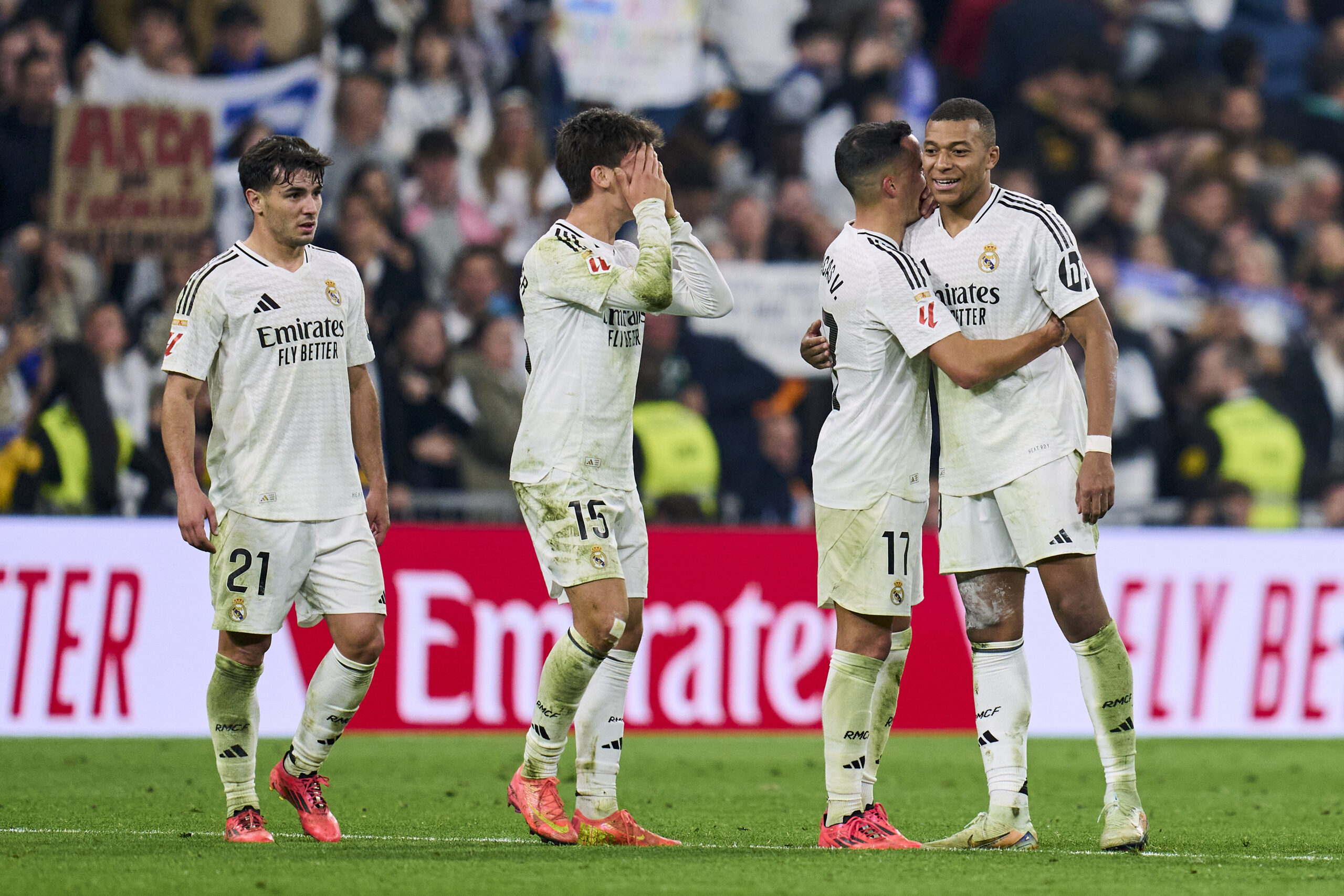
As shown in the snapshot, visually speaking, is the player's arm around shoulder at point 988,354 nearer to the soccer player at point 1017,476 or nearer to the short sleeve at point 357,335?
the soccer player at point 1017,476

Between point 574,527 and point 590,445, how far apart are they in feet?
0.96

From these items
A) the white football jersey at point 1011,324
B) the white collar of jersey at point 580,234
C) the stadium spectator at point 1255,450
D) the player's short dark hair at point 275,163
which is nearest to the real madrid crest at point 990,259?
the white football jersey at point 1011,324

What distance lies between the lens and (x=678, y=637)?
1076 cm

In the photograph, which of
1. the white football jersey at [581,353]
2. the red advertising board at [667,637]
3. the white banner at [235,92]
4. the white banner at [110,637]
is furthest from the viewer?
the white banner at [235,92]

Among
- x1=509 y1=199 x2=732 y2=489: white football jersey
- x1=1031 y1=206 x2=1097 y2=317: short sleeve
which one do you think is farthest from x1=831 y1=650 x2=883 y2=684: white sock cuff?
x1=1031 y1=206 x2=1097 y2=317: short sleeve

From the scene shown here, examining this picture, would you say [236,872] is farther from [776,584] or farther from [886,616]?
[776,584]

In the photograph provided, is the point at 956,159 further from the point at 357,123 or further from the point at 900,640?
the point at 357,123

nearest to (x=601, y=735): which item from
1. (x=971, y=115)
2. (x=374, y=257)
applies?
(x=971, y=115)

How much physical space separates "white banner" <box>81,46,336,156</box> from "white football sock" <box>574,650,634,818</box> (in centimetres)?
796

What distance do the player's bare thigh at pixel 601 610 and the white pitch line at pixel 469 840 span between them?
82 cm

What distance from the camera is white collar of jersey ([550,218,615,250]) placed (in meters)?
6.29

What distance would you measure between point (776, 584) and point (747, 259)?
12.4 ft

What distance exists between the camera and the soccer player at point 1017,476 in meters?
6.09

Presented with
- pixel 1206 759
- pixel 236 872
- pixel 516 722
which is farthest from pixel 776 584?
pixel 236 872
